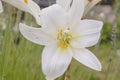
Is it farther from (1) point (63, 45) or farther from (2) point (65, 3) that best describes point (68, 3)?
(1) point (63, 45)

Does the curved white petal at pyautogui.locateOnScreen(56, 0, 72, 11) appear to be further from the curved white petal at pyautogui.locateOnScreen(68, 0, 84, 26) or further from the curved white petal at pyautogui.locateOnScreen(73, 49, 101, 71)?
the curved white petal at pyautogui.locateOnScreen(73, 49, 101, 71)

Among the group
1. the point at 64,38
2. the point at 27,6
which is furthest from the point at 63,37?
the point at 27,6

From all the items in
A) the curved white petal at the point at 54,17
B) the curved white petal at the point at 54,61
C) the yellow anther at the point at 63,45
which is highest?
the curved white petal at the point at 54,17

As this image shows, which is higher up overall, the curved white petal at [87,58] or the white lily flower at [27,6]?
the white lily flower at [27,6]

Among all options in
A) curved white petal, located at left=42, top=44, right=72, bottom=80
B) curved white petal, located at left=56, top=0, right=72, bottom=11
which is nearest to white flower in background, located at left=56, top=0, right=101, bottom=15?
curved white petal, located at left=56, top=0, right=72, bottom=11

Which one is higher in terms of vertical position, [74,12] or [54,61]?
[74,12]

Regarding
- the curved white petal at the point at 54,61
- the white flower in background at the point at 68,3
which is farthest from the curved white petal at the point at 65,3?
the curved white petal at the point at 54,61

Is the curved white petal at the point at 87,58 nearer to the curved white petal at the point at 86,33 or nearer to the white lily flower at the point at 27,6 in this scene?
the curved white petal at the point at 86,33
